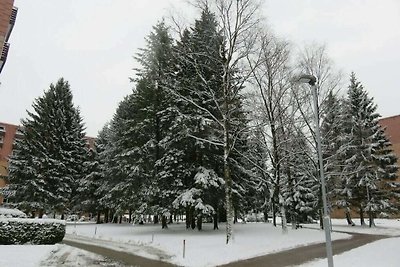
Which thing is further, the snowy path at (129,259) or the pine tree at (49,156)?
the pine tree at (49,156)

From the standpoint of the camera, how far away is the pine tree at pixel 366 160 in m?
31.9

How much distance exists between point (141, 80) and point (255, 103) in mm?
11236

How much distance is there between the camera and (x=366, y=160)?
32.6 meters

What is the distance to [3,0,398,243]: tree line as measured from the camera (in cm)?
2039

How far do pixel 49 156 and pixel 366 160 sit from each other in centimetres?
3396

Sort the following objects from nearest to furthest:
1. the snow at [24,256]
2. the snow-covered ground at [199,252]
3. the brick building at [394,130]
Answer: the snow at [24,256]
the snow-covered ground at [199,252]
the brick building at [394,130]

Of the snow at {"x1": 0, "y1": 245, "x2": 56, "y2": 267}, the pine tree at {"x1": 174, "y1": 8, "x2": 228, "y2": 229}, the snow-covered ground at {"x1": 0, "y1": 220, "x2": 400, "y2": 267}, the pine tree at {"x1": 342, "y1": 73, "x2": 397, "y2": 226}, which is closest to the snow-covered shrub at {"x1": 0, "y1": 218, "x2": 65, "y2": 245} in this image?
the snow-covered ground at {"x1": 0, "y1": 220, "x2": 400, "y2": 267}

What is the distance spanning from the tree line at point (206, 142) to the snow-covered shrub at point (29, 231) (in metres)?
6.51

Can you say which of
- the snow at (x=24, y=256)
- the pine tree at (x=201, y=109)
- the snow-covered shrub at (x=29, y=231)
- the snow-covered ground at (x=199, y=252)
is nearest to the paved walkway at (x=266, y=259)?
the snow-covered ground at (x=199, y=252)

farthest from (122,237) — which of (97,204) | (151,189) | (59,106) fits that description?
(59,106)

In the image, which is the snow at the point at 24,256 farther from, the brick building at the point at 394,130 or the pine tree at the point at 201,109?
the brick building at the point at 394,130

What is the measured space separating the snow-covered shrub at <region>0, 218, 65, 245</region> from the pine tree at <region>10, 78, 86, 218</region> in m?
15.8

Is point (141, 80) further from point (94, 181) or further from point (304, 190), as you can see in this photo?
point (304, 190)

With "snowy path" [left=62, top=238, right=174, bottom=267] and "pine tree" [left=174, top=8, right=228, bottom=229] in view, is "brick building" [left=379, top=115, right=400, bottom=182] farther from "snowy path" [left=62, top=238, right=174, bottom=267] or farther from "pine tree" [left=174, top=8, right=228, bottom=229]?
"snowy path" [left=62, top=238, right=174, bottom=267]
